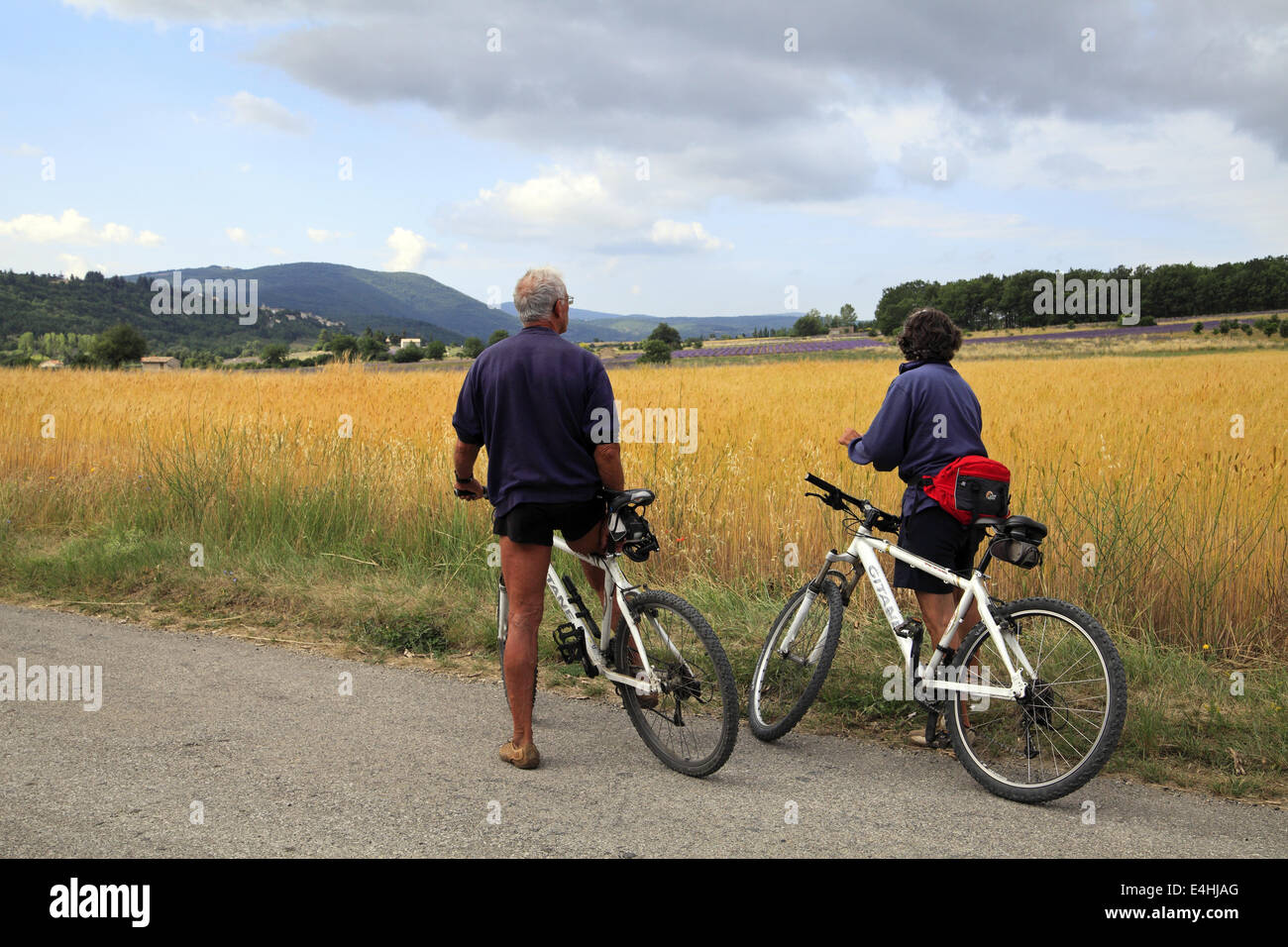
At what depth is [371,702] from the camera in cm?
539

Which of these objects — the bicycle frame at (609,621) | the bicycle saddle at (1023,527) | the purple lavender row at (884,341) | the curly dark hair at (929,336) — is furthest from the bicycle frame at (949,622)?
the purple lavender row at (884,341)

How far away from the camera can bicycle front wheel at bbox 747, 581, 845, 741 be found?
477cm

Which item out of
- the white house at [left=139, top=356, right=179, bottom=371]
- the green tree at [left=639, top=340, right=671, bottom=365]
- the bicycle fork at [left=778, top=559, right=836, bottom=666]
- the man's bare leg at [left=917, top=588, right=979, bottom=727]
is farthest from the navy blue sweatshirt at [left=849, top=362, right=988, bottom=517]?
the green tree at [left=639, top=340, right=671, bottom=365]

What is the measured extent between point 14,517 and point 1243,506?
39.7ft

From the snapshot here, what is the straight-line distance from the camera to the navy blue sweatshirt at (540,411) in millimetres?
4387

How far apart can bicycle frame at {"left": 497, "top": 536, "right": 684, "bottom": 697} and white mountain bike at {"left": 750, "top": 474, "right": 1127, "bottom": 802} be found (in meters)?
0.78

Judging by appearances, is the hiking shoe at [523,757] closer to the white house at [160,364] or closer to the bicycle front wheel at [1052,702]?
the bicycle front wheel at [1052,702]

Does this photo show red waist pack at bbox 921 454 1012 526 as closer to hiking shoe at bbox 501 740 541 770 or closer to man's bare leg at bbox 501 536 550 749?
man's bare leg at bbox 501 536 550 749

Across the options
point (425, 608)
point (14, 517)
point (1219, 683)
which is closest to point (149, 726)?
point (425, 608)

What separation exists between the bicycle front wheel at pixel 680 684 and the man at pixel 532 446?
0.47 m

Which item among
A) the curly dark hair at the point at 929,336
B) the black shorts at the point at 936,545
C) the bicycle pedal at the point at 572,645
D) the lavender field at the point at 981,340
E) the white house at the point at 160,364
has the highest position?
the lavender field at the point at 981,340

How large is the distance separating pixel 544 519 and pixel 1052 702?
242 centimetres

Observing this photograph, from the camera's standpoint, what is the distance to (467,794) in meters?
4.07
